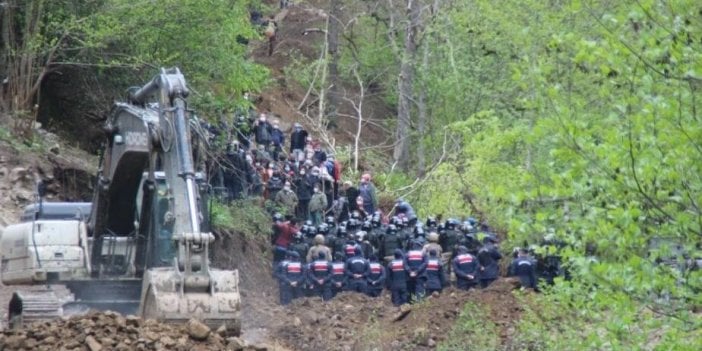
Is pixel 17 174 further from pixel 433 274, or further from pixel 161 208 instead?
pixel 161 208

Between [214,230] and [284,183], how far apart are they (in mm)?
5923

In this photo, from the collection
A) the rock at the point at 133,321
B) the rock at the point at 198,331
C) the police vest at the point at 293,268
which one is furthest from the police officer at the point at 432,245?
the rock at the point at 198,331

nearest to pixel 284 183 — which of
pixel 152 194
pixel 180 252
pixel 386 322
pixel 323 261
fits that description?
pixel 323 261

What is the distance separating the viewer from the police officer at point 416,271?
32438 millimetres

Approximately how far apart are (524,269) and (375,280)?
3427 mm

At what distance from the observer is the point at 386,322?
96.0 feet

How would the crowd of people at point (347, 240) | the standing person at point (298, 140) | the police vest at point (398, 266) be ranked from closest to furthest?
the police vest at point (398, 266), the crowd of people at point (347, 240), the standing person at point (298, 140)

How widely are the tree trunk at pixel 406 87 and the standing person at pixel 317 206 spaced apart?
1240 cm

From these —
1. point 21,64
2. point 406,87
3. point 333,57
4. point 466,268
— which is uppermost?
point 333,57

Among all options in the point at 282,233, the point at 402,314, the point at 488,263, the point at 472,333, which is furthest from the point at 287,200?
the point at 472,333

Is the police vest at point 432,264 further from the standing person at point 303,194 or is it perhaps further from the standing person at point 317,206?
the standing person at point 303,194

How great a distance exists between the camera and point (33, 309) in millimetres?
20375

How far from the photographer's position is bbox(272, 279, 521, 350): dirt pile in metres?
27.1

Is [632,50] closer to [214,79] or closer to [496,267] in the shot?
[496,267]
